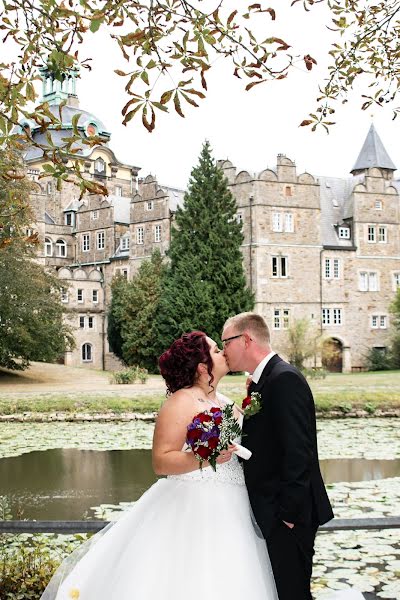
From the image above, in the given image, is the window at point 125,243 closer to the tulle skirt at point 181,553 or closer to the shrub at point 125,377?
the shrub at point 125,377

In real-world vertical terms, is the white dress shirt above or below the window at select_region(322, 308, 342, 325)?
below

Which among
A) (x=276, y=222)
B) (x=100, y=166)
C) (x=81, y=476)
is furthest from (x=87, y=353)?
(x=81, y=476)

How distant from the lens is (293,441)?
3.47 metres

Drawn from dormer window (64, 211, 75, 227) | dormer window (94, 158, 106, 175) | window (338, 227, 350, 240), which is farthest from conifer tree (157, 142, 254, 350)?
dormer window (94, 158, 106, 175)

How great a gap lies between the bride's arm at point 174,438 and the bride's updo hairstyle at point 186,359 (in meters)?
0.13

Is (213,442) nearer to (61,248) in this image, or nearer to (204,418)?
(204,418)

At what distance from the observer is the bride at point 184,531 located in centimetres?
369

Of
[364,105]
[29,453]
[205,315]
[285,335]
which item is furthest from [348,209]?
[364,105]

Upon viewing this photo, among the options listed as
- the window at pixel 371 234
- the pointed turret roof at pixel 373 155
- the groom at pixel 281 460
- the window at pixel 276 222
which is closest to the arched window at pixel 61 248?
the window at pixel 276 222

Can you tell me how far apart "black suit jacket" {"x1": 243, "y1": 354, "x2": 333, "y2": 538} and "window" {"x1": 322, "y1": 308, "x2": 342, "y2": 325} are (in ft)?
136

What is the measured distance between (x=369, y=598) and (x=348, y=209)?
43.2 meters

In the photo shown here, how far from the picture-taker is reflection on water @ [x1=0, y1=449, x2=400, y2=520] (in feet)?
34.8

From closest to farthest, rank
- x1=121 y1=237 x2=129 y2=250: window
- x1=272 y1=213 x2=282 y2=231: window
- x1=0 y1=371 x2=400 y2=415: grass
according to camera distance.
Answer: x1=0 y1=371 x2=400 y2=415: grass < x1=272 y1=213 x2=282 y2=231: window < x1=121 y1=237 x2=129 y2=250: window

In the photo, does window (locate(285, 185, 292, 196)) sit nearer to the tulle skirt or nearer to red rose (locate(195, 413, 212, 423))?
the tulle skirt
